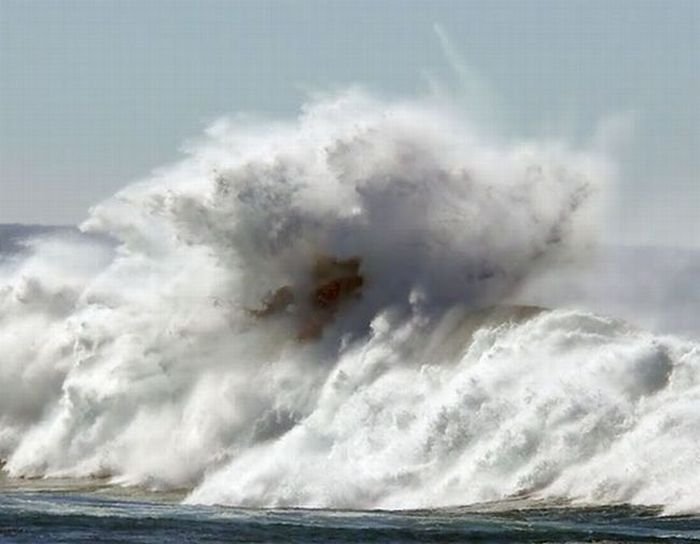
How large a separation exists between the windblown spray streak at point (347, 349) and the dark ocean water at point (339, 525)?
2.35m

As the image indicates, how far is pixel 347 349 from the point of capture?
44.8m

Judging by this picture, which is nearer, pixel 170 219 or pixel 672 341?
pixel 672 341

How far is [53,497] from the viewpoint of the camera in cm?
4025

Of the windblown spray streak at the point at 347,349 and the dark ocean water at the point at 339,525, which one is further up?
the windblown spray streak at the point at 347,349

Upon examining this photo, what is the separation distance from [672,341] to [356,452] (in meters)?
6.31

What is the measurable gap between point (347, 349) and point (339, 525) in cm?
1144

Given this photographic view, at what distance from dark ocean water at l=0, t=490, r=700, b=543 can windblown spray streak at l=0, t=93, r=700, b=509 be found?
2.35 metres

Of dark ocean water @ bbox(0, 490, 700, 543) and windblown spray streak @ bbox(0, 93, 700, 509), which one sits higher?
windblown spray streak @ bbox(0, 93, 700, 509)

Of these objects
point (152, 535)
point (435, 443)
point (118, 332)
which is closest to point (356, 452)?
point (435, 443)

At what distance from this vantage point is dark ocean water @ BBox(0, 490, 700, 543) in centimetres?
3209

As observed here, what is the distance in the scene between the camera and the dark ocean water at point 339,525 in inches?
1264

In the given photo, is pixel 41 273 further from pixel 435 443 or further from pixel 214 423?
pixel 435 443

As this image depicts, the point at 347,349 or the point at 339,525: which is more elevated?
the point at 347,349

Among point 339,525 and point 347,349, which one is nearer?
point 339,525
